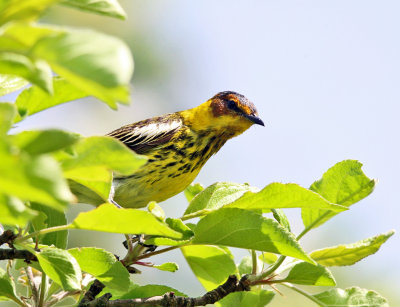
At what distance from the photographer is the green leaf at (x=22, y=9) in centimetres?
81

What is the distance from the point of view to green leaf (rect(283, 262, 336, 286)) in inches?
74.5

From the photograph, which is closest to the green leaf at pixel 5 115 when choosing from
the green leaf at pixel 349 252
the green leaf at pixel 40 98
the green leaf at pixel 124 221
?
the green leaf at pixel 124 221

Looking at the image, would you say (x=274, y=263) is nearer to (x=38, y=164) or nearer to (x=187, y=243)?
(x=187, y=243)

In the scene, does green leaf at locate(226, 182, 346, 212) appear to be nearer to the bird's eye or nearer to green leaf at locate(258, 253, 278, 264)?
green leaf at locate(258, 253, 278, 264)

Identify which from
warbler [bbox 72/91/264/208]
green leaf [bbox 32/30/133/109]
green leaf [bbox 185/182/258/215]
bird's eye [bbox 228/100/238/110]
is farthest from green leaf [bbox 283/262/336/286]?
bird's eye [bbox 228/100/238/110]

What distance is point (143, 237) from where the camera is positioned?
1.98 m

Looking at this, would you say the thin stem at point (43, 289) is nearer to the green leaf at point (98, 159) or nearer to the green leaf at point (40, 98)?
the green leaf at point (40, 98)

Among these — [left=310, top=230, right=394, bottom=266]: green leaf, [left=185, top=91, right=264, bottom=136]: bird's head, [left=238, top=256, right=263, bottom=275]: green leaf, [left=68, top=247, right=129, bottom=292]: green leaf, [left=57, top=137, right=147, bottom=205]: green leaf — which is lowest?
[left=185, top=91, right=264, bottom=136]: bird's head

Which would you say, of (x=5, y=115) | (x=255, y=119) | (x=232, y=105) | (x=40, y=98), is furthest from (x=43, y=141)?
(x=232, y=105)

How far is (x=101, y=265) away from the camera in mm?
1661

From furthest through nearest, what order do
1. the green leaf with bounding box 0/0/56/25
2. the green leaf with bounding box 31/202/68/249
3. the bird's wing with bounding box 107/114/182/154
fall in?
1. the bird's wing with bounding box 107/114/182/154
2. the green leaf with bounding box 31/202/68/249
3. the green leaf with bounding box 0/0/56/25

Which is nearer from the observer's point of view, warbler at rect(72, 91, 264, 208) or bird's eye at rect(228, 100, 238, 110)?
warbler at rect(72, 91, 264, 208)

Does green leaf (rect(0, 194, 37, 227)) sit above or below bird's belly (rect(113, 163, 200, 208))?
above

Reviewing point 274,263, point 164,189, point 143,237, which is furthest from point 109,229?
point 164,189
